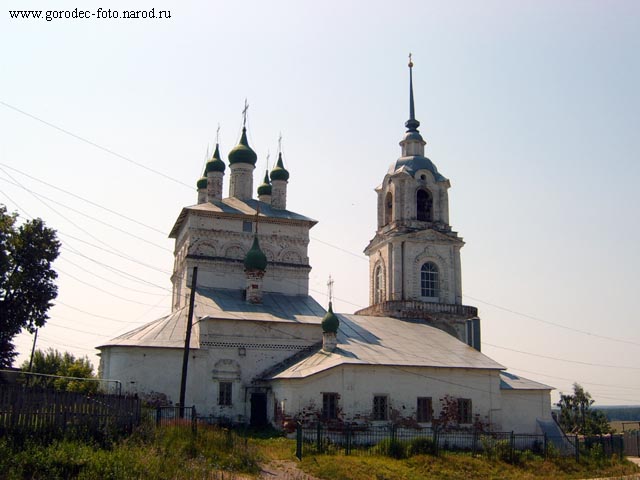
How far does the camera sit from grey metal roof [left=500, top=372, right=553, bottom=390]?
26.7 m

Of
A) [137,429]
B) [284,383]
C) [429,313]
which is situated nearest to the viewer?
[137,429]

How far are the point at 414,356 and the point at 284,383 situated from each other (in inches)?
191

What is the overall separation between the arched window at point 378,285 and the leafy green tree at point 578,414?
563 inches

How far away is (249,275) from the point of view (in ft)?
90.8

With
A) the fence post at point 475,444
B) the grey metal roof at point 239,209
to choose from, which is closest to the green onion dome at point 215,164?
the grey metal roof at point 239,209

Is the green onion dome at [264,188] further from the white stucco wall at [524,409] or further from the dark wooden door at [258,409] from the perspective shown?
the white stucco wall at [524,409]

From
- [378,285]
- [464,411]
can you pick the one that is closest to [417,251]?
[378,285]

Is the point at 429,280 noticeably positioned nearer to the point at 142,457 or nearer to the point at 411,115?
the point at 411,115

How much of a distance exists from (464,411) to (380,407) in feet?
10.5

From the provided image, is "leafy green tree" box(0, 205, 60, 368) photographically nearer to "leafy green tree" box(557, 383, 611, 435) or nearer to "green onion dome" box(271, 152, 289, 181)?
"green onion dome" box(271, 152, 289, 181)

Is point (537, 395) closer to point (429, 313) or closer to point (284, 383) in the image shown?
point (429, 313)

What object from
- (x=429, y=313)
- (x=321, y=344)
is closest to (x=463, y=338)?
(x=429, y=313)

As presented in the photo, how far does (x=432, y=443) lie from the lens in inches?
847

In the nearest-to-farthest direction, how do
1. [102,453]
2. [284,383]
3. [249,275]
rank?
[102,453]
[284,383]
[249,275]
